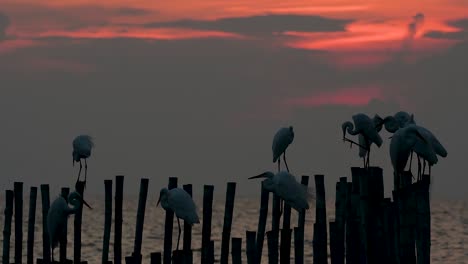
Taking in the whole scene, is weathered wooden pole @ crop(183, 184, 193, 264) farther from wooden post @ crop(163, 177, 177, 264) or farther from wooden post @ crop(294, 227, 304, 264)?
wooden post @ crop(294, 227, 304, 264)

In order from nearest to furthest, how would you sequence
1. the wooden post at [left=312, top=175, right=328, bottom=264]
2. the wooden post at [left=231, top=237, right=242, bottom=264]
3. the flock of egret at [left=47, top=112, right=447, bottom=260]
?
the wooden post at [left=231, top=237, right=242, bottom=264] < the flock of egret at [left=47, top=112, right=447, bottom=260] < the wooden post at [left=312, top=175, right=328, bottom=264]

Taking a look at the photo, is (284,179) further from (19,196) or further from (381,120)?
(19,196)

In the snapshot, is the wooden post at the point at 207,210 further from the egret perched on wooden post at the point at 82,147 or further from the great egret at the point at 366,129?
the egret perched on wooden post at the point at 82,147

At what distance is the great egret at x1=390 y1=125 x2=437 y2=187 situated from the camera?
15898mm

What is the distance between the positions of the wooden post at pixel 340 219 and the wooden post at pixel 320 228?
0.22 meters

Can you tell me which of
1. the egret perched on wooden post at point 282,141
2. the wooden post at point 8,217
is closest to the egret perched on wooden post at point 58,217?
the wooden post at point 8,217

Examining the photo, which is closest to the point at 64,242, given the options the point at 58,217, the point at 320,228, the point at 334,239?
the point at 58,217

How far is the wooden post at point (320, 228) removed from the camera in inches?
689

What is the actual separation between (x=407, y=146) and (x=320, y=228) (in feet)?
8.19

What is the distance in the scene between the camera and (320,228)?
1767cm

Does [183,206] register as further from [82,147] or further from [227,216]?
[82,147]

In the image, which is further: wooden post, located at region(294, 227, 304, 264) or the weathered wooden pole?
wooden post, located at region(294, 227, 304, 264)

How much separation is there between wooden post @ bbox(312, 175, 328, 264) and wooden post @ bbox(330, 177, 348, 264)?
0.22 meters

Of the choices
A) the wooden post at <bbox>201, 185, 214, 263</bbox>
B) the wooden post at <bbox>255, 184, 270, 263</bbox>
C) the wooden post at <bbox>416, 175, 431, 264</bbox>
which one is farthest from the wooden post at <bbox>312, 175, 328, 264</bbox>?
the wooden post at <bbox>416, 175, 431, 264</bbox>
